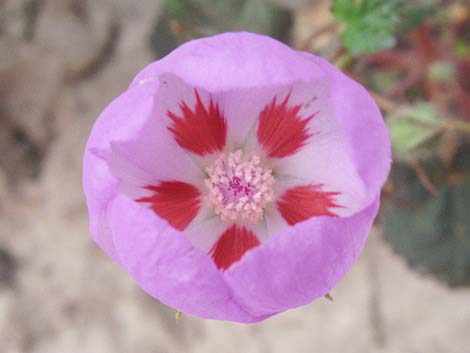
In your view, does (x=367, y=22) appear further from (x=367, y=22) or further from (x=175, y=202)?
(x=175, y=202)

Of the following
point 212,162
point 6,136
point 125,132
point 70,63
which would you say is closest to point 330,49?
point 212,162

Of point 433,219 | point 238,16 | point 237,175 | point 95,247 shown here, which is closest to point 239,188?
point 237,175

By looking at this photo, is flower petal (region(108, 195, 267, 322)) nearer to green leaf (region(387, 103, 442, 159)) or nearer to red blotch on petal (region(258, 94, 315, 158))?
red blotch on petal (region(258, 94, 315, 158))

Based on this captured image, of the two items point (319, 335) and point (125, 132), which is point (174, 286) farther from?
point (319, 335)

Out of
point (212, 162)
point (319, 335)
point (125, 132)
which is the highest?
point (125, 132)

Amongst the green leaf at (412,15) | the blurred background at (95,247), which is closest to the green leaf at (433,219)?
the blurred background at (95,247)

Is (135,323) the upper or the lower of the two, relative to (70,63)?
lower
